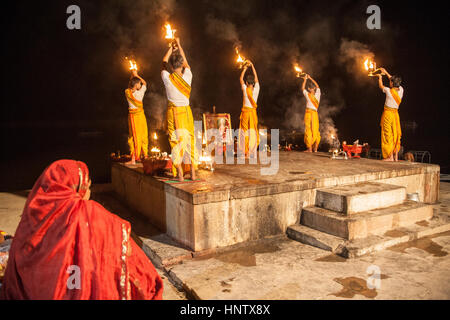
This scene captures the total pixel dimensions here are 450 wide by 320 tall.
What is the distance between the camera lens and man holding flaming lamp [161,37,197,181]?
479 cm

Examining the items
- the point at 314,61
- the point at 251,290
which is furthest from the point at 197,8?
the point at 251,290

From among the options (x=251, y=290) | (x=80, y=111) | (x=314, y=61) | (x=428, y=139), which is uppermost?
(x=314, y=61)

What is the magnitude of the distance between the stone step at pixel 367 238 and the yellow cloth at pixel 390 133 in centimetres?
271

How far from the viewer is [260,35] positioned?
51.1ft

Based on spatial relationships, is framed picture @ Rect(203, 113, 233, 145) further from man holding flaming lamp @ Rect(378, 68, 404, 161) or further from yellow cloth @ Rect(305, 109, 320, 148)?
man holding flaming lamp @ Rect(378, 68, 404, 161)

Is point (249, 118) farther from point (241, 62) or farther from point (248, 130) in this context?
point (241, 62)

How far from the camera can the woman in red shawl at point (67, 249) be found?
2.41m

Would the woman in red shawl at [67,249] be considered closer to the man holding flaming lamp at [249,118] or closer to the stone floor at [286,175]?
the stone floor at [286,175]

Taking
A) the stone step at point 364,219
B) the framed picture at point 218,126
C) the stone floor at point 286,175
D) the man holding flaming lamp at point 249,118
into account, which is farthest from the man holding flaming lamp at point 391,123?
the framed picture at point 218,126

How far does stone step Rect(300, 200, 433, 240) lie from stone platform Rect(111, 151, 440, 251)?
6.7 inches

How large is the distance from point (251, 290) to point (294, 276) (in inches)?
22.9

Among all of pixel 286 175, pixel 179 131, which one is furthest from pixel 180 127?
pixel 286 175

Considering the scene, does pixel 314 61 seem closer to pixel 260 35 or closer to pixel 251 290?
pixel 260 35

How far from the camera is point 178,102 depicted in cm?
489
